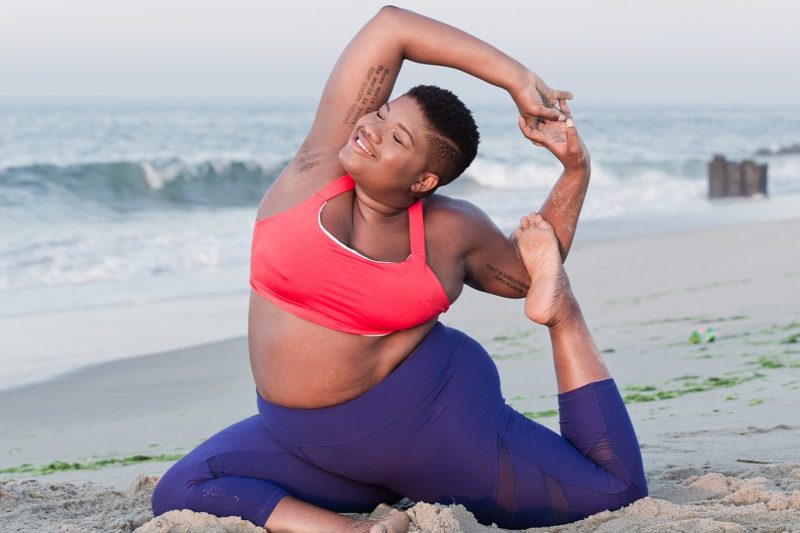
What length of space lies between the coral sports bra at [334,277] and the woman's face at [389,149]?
14 centimetres

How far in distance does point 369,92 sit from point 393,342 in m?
0.80

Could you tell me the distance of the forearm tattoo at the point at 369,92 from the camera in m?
3.40

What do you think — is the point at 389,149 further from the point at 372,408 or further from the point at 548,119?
the point at 372,408

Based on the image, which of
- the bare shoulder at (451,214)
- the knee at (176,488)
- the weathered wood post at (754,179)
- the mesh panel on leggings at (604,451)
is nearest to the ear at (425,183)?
the bare shoulder at (451,214)

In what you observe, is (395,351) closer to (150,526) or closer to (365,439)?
(365,439)

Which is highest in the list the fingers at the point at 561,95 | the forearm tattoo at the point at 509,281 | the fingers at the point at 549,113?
the fingers at the point at 561,95

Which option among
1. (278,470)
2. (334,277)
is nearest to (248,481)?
(278,470)

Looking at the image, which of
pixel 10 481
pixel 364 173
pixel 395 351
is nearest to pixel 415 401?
pixel 395 351

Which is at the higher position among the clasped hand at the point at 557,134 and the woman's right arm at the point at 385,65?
the woman's right arm at the point at 385,65

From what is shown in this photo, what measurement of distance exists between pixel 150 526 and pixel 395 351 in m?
0.94

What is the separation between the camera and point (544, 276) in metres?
3.70

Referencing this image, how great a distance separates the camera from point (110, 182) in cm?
2342

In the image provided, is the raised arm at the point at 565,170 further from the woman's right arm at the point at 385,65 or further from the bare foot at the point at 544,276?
the woman's right arm at the point at 385,65

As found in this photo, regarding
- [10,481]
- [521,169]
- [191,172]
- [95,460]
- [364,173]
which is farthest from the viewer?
[521,169]
